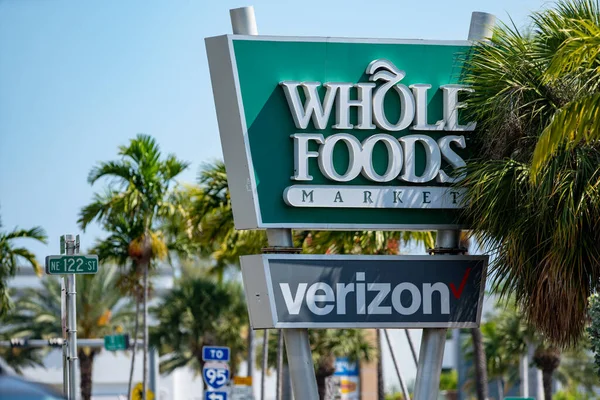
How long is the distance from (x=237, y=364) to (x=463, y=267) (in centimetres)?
3210

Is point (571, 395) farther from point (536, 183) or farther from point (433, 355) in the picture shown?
point (536, 183)

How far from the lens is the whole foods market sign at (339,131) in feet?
46.4

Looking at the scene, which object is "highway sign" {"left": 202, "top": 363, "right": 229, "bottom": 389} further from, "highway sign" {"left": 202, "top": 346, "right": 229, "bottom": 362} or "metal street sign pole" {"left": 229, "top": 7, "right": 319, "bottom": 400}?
"metal street sign pole" {"left": 229, "top": 7, "right": 319, "bottom": 400}

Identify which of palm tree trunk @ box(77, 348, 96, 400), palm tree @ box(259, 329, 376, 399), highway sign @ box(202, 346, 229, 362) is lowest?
palm tree trunk @ box(77, 348, 96, 400)

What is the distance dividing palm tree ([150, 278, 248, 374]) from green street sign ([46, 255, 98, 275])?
25.9 m

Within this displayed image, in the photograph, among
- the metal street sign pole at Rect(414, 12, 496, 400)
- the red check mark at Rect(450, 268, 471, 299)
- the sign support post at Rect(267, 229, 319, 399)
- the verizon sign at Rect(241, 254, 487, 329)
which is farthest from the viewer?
the metal street sign pole at Rect(414, 12, 496, 400)

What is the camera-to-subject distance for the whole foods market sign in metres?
14.1

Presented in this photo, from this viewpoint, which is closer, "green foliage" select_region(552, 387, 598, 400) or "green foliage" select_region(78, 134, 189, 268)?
"green foliage" select_region(78, 134, 189, 268)

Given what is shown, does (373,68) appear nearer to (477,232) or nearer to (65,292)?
(477,232)

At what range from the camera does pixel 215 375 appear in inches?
917

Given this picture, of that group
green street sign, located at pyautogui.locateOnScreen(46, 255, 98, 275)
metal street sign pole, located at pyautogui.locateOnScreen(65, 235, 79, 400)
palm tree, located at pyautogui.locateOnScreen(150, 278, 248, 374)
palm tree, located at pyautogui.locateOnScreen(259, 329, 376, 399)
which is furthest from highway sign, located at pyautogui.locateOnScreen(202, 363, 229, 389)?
palm tree, located at pyautogui.locateOnScreen(150, 278, 248, 374)

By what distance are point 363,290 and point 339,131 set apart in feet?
7.15

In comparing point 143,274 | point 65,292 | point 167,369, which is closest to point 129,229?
point 143,274

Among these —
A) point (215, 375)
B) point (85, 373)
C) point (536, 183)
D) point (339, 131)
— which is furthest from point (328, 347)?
point (536, 183)
